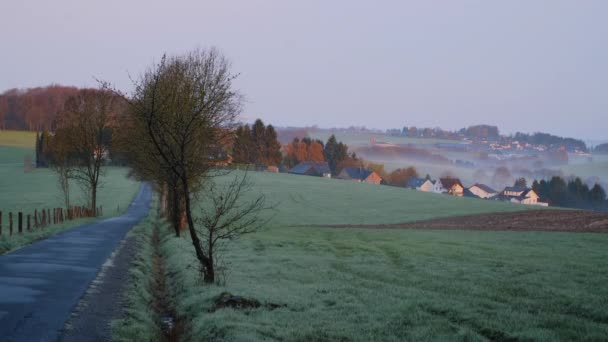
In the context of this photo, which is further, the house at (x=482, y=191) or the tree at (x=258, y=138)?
the house at (x=482, y=191)

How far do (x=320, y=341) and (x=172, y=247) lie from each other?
16.8m

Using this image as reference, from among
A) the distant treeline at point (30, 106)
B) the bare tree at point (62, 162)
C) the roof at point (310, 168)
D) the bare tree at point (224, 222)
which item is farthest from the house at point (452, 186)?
the bare tree at point (224, 222)

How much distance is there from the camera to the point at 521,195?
119 metres

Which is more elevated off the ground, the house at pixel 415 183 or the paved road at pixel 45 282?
the paved road at pixel 45 282

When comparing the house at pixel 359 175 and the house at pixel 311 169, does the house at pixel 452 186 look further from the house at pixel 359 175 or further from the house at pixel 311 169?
the house at pixel 311 169

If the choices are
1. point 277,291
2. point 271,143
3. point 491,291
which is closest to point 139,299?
point 277,291

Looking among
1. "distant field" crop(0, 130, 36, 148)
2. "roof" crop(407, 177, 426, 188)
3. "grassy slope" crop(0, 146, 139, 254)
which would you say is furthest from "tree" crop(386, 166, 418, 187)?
"distant field" crop(0, 130, 36, 148)

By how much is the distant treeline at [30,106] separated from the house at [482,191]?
370ft

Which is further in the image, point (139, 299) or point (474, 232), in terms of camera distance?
point (474, 232)

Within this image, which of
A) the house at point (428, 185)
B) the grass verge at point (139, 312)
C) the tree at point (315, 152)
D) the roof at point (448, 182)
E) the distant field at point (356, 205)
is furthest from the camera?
the tree at point (315, 152)

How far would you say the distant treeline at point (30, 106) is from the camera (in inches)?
6708

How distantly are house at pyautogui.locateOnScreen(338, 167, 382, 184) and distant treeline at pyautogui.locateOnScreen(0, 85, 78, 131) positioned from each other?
8086 cm

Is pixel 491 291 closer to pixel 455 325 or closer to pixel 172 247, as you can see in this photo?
pixel 455 325

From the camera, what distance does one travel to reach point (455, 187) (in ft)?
459
